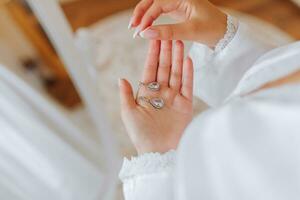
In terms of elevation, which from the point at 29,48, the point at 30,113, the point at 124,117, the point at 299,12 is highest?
the point at 124,117

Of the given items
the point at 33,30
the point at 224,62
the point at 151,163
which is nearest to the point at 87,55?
the point at 33,30

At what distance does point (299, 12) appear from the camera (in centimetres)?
167

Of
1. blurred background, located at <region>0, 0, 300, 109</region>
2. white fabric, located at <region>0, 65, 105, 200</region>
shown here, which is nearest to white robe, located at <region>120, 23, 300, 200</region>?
white fabric, located at <region>0, 65, 105, 200</region>

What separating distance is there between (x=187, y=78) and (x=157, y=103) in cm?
6

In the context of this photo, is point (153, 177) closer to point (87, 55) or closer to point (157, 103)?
point (157, 103)

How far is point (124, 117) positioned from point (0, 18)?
992 mm

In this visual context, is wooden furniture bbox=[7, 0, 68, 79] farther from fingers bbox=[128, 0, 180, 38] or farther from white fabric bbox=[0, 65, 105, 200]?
fingers bbox=[128, 0, 180, 38]

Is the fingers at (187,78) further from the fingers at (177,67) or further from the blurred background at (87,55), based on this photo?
the blurred background at (87,55)

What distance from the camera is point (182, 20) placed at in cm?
66

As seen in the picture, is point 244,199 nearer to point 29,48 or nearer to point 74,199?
point 74,199

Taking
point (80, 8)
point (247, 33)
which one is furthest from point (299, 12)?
point (247, 33)

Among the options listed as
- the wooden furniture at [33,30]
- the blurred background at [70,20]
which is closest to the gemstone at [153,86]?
the blurred background at [70,20]

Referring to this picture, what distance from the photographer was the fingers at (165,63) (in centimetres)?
62

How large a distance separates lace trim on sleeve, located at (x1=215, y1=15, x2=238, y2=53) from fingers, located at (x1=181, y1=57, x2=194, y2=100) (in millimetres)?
107
